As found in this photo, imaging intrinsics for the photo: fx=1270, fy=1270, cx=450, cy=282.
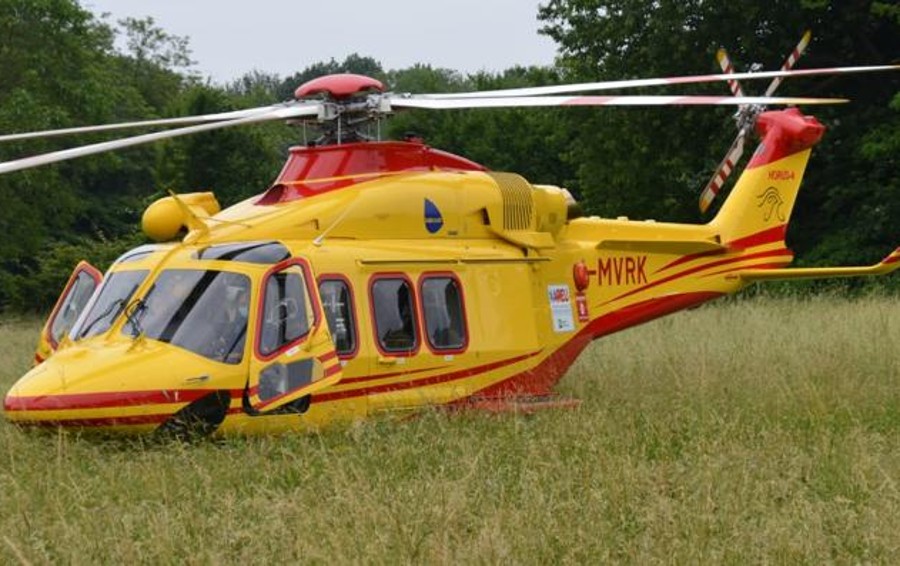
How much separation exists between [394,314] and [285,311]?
1044 millimetres

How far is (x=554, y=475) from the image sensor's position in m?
7.58

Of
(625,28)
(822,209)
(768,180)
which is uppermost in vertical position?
(625,28)

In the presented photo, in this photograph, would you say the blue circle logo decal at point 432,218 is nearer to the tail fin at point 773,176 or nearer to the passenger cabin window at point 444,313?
the passenger cabin window at point 444,313

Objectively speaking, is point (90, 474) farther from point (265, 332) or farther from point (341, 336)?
point (341, 336)

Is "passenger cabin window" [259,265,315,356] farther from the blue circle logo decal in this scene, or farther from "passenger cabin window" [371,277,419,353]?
the blue circle logo decal

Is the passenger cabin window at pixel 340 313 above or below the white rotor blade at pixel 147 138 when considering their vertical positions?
below

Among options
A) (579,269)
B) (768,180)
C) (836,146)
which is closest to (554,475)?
(579,269)

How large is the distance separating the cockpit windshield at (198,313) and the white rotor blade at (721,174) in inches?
214

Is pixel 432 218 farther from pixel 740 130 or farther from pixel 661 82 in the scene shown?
pixel 740 130

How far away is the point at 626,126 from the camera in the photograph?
1122 inches

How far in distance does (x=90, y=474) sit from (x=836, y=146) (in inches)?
863

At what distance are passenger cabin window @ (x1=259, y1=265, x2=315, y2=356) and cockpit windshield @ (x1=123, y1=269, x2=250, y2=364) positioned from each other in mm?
148

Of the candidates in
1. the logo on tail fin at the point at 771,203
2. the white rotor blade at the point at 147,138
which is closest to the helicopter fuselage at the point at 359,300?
the white rotor blade at the point at 147,138

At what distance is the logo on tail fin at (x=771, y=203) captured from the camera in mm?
13242
